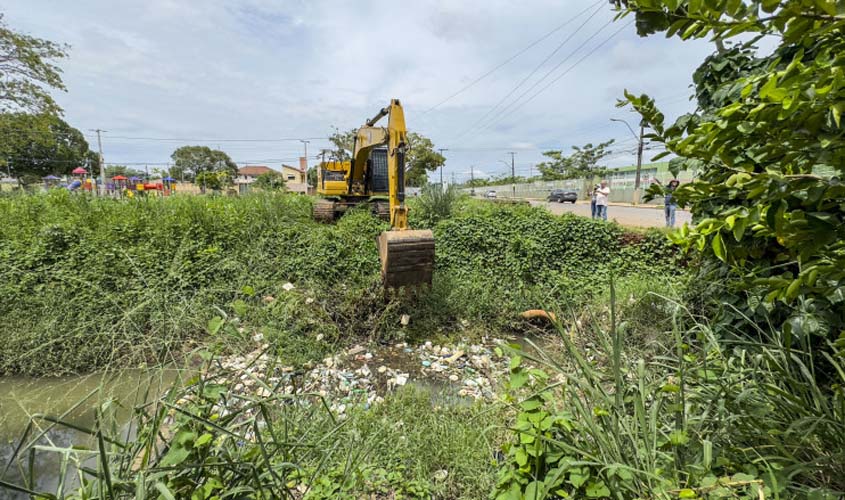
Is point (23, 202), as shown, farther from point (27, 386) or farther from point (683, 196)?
point (683, 196)

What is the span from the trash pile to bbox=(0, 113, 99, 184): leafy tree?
66.2ft

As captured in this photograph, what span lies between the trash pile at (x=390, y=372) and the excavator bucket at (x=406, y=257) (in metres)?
0.88

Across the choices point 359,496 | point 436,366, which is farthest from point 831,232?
point 436,366

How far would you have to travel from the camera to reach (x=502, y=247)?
6430mm

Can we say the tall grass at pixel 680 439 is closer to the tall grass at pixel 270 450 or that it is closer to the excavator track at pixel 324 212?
the tall grass at pixel 270 450

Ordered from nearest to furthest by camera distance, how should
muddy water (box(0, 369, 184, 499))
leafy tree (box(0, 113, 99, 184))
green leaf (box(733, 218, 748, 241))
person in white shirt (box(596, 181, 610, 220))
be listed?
green leaf (box(733, 218, 748, 241)), muddy water (box(0, 369, 184, 499)), person in white shirt (box(596, 181, 610, 220)), leafy tree (box(0, 113, 99, 184))

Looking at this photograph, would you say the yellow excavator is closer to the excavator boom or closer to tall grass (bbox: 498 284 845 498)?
the excavator boom

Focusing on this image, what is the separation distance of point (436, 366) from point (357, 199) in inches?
222

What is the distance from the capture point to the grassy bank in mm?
4266

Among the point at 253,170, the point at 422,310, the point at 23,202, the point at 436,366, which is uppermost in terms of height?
the point at 253,170

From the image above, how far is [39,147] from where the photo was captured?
28438 millimetres

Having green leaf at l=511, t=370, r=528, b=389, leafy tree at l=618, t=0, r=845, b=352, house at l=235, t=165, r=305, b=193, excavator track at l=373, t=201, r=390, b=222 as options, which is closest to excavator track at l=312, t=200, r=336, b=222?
excavator track at l=373, t=201, r=390, b=222

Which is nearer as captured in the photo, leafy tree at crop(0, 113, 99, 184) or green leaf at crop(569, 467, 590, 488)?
green leaf at crop(569, 467, 590, 488)

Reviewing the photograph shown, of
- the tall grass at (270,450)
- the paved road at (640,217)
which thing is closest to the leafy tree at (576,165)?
the paved road at (640,217)
